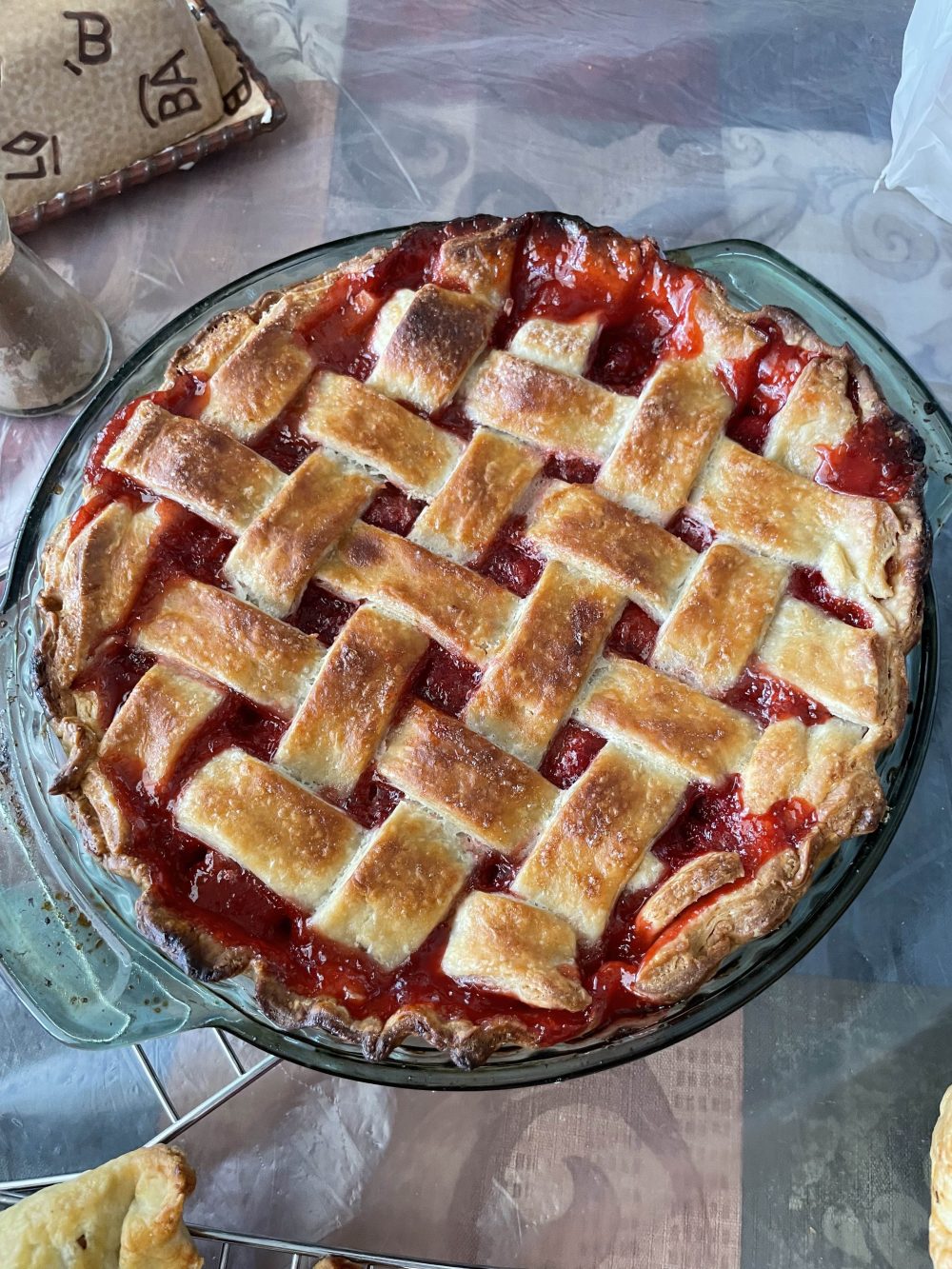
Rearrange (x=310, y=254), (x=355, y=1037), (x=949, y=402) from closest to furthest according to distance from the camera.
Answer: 1. (x=355, y=1037)
2. (x=310, y=254)
3. (x=949, y=402)

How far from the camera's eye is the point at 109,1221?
1068 millimetres

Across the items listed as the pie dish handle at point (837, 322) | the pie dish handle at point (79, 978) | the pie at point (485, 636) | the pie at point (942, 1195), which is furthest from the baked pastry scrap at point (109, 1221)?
the pie dish handle at point (837, 322)

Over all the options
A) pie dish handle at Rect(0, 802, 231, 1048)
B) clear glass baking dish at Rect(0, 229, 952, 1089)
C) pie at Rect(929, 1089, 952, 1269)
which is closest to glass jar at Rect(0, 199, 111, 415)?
clear glass baking dish at Rect(0, 229, 952, 1089)

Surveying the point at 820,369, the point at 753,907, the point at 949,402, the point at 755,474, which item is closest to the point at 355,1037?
Answer: the point at 753,907

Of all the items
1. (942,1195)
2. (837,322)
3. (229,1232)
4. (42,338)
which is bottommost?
(229,1232)

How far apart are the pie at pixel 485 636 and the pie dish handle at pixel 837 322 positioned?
0.11m

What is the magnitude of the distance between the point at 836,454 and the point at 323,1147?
912mm

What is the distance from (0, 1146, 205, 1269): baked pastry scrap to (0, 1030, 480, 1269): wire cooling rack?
5 cm

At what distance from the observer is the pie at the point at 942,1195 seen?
104 centimetres

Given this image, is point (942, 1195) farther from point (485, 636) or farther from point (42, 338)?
point (42, 338)

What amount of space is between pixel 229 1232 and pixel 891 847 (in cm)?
84

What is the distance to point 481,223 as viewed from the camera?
1176 millimetres

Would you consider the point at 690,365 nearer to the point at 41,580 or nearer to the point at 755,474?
the point at 755,474

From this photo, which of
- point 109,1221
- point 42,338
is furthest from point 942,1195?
point 42,338
